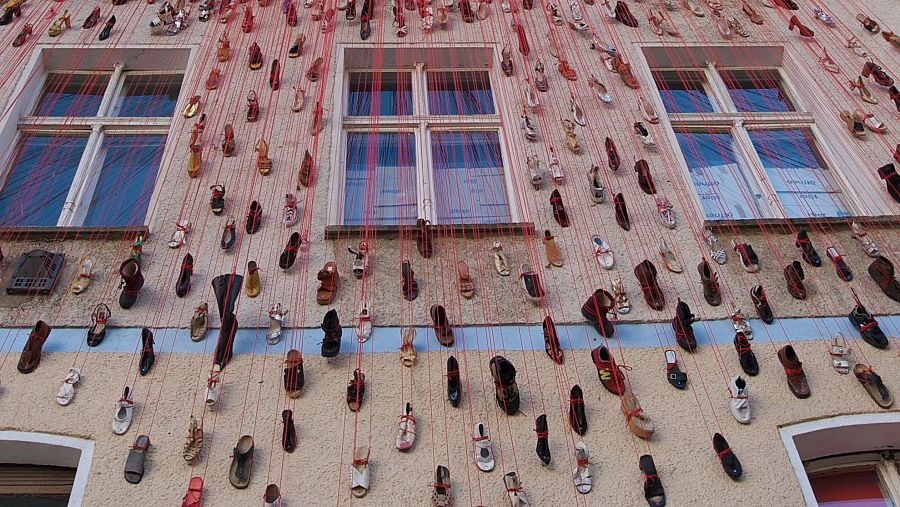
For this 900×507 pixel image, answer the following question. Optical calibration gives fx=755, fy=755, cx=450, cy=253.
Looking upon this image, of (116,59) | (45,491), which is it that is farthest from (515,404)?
(116,59)

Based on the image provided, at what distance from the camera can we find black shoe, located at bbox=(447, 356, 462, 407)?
455 centimetres

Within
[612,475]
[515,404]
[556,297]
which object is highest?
[556,297]

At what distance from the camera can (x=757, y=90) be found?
7.61 m

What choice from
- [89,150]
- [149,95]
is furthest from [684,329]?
[149,95]

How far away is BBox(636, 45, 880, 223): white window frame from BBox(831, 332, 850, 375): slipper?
1133 millimetres

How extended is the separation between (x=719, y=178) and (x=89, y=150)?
18.0 ft

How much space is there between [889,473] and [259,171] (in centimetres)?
488

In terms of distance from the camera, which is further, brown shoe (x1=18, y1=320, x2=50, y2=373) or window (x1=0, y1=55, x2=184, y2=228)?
window (x1=0, y1=55, x2=184, y2=228)

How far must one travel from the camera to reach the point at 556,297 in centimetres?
521

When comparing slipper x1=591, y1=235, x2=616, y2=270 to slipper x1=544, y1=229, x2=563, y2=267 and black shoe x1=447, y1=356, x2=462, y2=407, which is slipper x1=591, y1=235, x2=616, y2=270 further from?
black shoe x1=447, y1=356, x2=462, y2=407

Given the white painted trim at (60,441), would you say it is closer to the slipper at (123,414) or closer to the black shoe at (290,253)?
the slipper at (123,414)

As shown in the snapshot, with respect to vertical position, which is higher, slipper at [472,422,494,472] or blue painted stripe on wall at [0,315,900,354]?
blue painted stripe on wall at [0,315,900,354]

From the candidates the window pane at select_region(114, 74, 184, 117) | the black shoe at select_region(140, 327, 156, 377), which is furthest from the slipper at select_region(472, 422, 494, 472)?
the window pane at select_region(114, 74, 184, 117)

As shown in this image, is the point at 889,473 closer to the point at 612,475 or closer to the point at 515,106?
the point at 612,475
